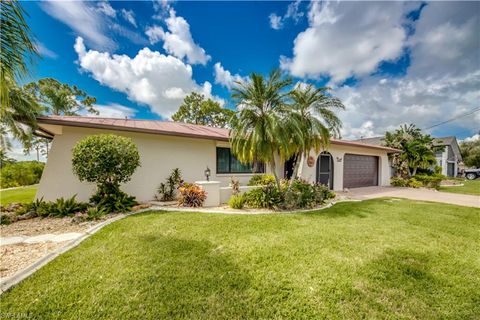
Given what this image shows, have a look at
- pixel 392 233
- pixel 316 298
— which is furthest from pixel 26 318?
pixel 392 233

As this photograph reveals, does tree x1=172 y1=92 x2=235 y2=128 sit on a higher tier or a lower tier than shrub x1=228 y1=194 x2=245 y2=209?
higher

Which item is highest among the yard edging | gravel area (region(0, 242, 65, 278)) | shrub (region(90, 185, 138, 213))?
shrub (region(90, 185, 138, 213))

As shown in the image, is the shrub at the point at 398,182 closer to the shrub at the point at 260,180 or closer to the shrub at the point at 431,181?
the shrub at the point at 431,181

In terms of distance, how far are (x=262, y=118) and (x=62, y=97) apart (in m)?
24.7

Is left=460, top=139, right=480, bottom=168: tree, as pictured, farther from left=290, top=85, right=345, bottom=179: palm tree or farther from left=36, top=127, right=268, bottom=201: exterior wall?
left=36, top=127, right=268, bottom=201: exterior wall

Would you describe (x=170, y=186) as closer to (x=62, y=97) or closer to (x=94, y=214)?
(x=94, y=214)

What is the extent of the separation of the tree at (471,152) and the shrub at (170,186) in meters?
48.2

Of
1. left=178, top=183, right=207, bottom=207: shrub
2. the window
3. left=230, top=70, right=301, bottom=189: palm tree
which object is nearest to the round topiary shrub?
left=178, top=183, right=207, bottom=207: shrub

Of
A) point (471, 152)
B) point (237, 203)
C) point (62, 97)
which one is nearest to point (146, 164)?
point (237, 203)

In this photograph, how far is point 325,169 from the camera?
43.2ft

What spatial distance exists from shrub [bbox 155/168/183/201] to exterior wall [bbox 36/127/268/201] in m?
0.19

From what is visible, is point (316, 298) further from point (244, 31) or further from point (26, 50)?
point (244, 31)

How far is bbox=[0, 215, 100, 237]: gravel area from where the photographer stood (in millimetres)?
4965

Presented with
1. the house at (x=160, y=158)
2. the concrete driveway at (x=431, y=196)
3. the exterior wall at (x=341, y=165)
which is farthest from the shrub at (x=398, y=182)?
the house at (x=160, y=158)
